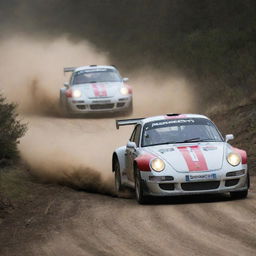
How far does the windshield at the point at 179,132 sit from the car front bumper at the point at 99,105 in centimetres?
1338

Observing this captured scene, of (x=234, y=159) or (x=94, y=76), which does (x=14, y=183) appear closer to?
(x=234, y=159)

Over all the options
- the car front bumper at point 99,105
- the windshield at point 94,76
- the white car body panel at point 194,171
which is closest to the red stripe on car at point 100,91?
the car front bumper at point 99,105

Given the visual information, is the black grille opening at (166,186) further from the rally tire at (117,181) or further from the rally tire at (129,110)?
the rally tire at (129,110)

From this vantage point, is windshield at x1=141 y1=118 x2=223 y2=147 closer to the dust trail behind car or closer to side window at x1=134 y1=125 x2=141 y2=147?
side window at x1=134 y1=125 x2=141 y2=147

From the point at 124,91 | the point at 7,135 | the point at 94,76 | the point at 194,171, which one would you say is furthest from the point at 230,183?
the point at 94,76

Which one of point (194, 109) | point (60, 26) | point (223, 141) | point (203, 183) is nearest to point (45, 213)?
point (203, 183)

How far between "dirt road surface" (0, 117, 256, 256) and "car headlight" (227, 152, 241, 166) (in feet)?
1.88

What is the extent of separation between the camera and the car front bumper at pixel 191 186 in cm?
1318

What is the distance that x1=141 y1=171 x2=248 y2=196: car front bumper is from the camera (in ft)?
43.2

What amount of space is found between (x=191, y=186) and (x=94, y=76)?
16702 millimetres

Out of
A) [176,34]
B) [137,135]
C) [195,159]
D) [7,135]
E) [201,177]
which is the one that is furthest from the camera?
[176,34]

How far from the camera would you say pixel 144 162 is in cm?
1348

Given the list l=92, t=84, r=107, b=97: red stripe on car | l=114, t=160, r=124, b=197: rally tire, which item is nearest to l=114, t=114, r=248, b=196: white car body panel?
l=114, t=160, r=124, b=197: rally tire

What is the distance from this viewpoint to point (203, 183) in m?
13.2
